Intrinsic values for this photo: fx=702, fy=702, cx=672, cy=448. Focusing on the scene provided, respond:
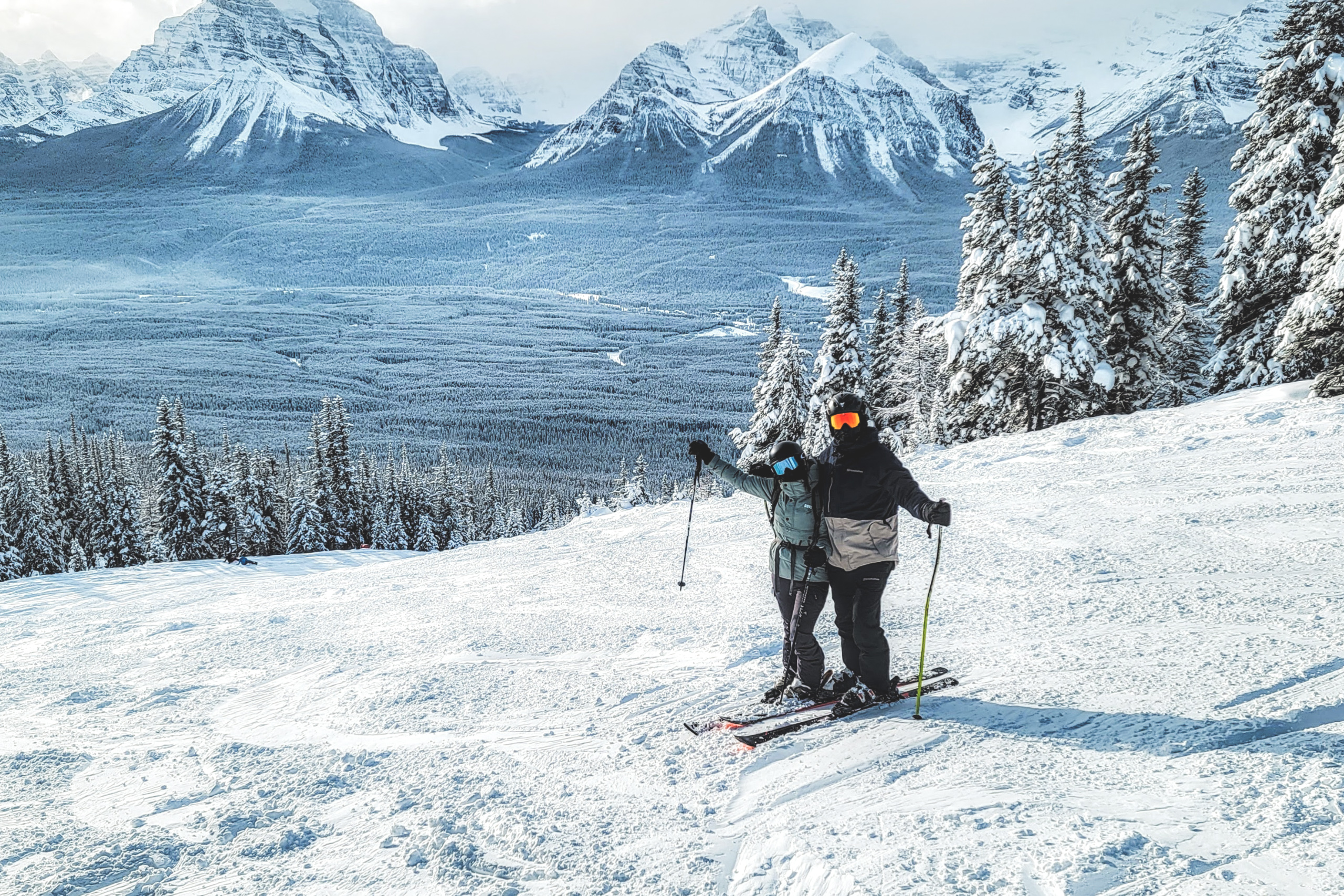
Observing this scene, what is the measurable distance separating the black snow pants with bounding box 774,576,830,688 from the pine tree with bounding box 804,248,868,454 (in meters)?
21.4

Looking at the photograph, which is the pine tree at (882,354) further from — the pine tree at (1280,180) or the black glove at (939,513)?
the black glove at (939,513)

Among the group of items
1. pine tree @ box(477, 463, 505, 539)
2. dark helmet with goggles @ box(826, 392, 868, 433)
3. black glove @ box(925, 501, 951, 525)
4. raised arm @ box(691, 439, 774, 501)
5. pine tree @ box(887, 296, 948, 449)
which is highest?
dark helmet with goggles @ box(826, 392, 868, 433)

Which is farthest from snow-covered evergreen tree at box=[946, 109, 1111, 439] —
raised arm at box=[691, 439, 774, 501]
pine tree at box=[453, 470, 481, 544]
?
pine tree at box=[453, 470, 481, 544]

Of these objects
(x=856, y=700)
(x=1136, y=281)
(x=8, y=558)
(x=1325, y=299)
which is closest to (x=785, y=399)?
(x=1136, y=281)

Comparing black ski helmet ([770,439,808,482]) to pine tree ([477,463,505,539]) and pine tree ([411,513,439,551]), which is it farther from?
pine tree ([477,463,505,539])

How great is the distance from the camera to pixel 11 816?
4.25m

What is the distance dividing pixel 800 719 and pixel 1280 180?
22377 mm

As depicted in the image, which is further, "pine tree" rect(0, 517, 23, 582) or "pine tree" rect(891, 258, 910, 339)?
"pine tree" rect(891, 258, 910, 339)

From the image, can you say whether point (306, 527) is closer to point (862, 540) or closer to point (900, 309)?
point (900, 309)

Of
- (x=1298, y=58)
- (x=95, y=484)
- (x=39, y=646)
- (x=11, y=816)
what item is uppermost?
(x=1298, y=58)

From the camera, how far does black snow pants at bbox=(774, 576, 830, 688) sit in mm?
4758

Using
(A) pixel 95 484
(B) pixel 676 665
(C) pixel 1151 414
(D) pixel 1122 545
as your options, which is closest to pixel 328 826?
(B) pixel 676 665

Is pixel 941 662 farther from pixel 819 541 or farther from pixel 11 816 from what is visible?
pixel 11 816

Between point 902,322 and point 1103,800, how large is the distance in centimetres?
4089
